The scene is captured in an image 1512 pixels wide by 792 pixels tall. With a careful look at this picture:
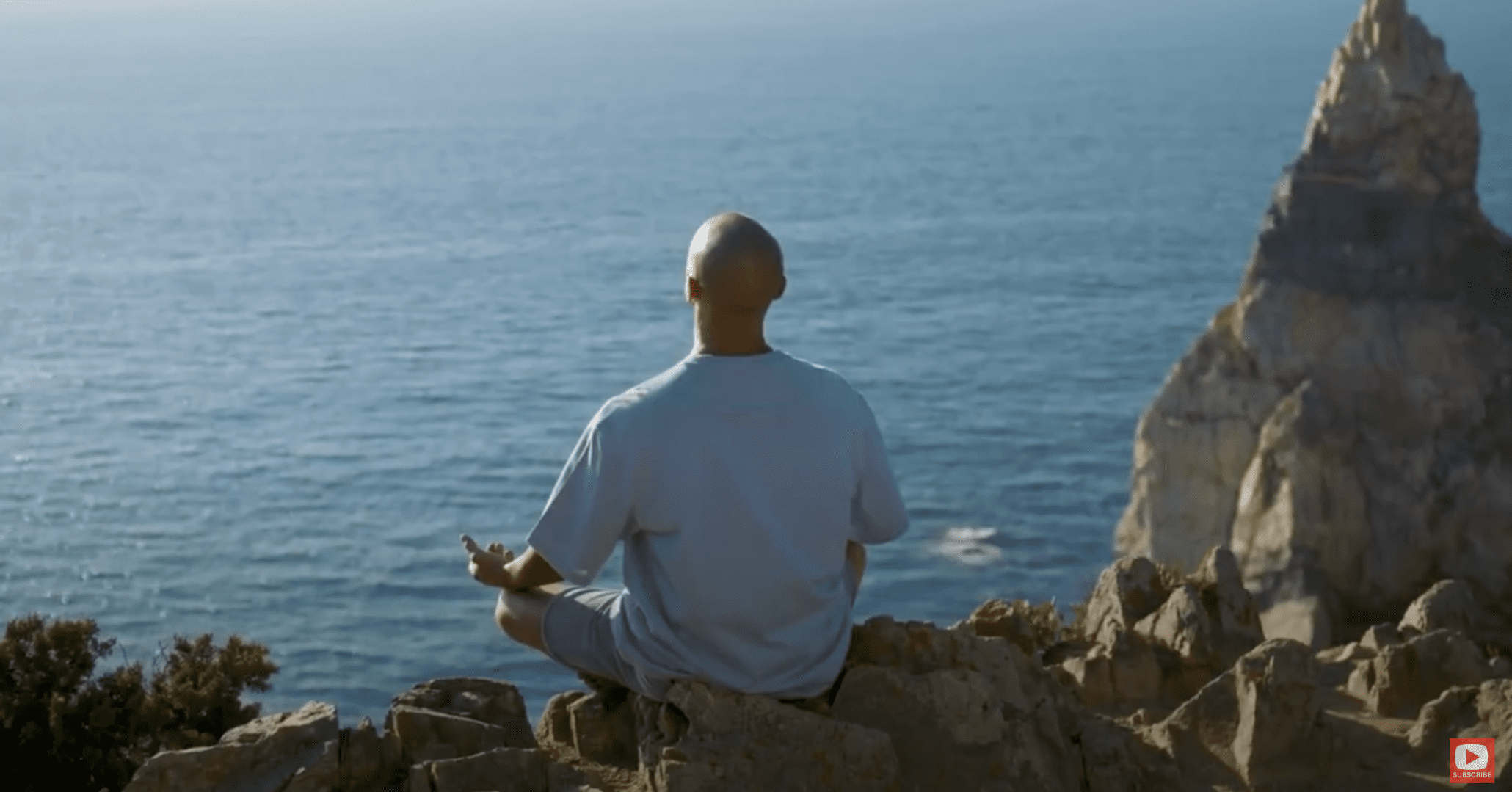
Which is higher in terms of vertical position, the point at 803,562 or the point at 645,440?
the point at 645,440

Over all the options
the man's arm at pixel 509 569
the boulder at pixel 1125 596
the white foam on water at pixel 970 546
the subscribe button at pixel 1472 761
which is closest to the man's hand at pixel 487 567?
the man's arm at pixel 509 569

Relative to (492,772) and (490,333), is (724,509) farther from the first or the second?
(490,333)

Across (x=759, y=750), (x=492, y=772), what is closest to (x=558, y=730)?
(x=492, y=772)

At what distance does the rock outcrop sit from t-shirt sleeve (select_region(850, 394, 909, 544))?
28985 millimetres

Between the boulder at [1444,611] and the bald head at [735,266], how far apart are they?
6442mm

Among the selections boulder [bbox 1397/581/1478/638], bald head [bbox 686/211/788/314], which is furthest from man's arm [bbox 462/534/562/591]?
boulder [bbox 1397/581/1478/638]

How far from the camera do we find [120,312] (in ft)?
329

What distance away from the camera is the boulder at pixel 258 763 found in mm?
6609

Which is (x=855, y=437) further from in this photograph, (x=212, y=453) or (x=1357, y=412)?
(x=212, y=453)

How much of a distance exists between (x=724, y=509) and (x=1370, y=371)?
32.5 m

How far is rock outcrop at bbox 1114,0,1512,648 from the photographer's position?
3519 cm

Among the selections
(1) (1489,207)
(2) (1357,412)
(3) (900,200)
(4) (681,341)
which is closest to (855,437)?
(2) (1357,412)

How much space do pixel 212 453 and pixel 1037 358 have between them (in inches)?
1444

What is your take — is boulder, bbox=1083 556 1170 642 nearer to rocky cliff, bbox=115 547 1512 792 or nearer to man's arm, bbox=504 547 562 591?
rocky cliff, bbox=115 547 1512 792
